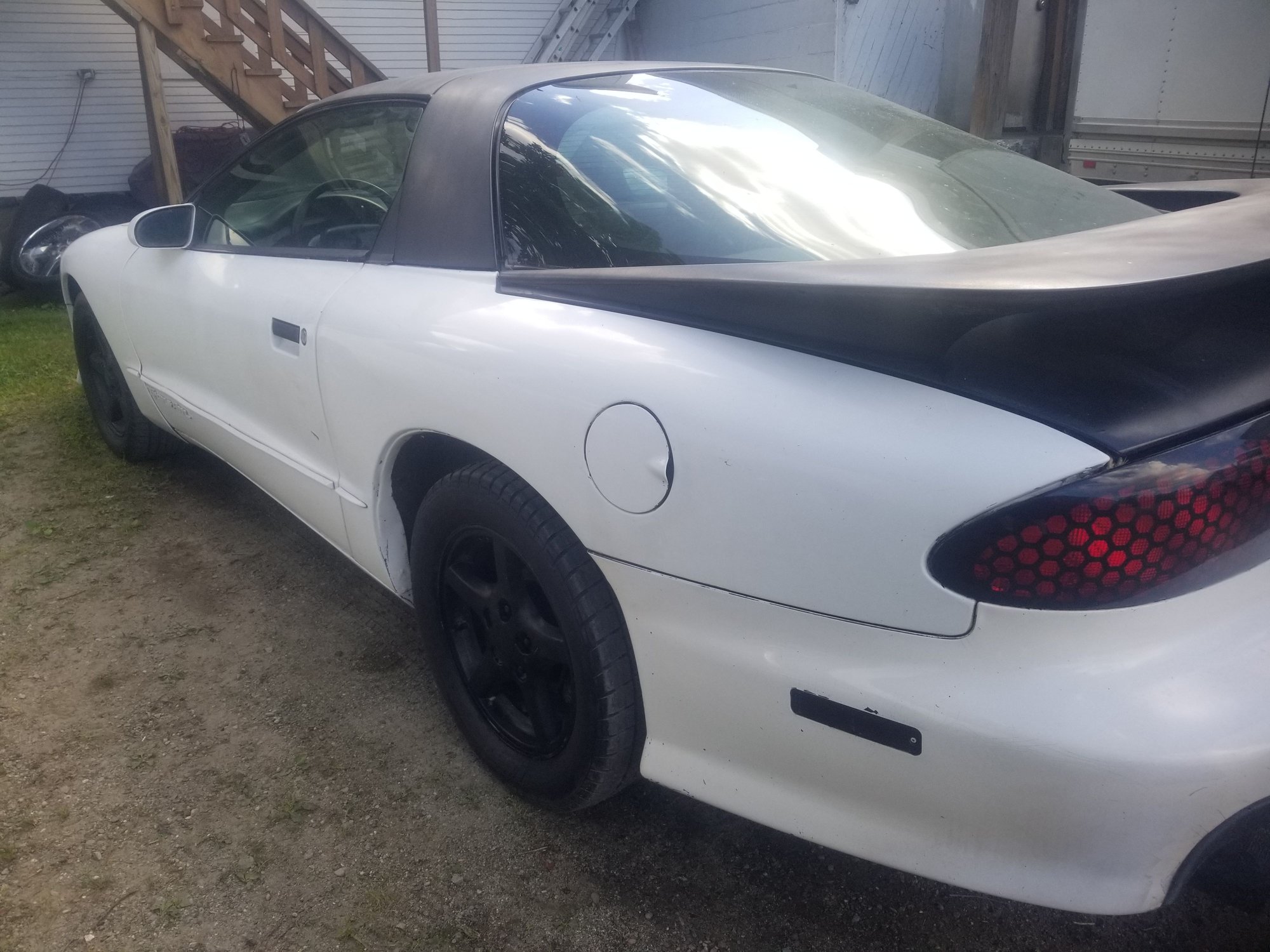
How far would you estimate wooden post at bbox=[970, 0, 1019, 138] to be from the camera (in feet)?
25.4

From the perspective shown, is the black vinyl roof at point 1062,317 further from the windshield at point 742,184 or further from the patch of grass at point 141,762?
the patch of grass at point 141,762

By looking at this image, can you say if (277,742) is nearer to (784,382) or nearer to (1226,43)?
(784,382)

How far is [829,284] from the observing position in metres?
1.35

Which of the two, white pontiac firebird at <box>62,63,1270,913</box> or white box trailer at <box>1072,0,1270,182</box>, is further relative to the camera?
white box trailer at <box>1072,0,1270,182</box>

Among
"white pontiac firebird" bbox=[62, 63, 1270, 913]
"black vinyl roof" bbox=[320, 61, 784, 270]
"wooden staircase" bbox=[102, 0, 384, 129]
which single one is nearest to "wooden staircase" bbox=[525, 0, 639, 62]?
"wooden staircase" bbox=[102, 0, 384, 129]

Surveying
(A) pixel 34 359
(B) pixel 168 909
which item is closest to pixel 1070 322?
(B) pixel 168 909

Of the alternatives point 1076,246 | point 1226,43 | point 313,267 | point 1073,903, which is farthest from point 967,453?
point 1226,43

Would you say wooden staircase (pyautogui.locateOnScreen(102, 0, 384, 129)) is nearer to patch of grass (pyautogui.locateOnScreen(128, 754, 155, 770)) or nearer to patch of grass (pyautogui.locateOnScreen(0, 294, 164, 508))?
patch of grass (pyautogui.locateOnScreen(0, 294, 164, 508))

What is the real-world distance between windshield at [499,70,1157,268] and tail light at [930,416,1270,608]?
647 millimetres

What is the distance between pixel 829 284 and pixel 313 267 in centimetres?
158

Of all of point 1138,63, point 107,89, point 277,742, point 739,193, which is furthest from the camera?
point 107,89

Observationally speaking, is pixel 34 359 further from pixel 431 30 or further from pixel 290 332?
pixel 431 30

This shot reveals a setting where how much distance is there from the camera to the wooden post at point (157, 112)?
7.85 metres

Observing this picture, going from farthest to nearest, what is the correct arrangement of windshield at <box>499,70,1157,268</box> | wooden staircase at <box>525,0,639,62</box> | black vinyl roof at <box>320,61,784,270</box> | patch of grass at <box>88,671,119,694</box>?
wooden staircase at <box>525,0,639,62</box> → patch of grass at <box>88,671,119,694</box> → black vinyl roof at <box>320,61,784,270</box> → windshield at <box>499,70,1157,268</box>
